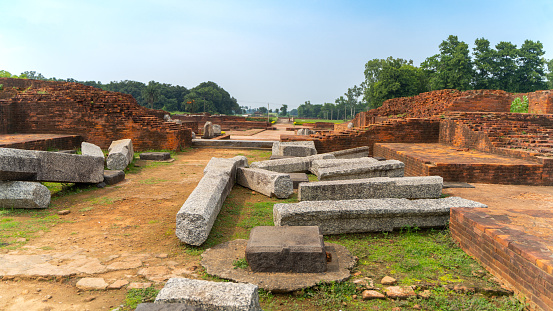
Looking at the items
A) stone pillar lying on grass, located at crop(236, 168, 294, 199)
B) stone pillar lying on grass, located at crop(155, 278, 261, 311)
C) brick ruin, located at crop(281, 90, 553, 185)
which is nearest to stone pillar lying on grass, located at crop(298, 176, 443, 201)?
stone pillar lying on grass, located at crop(236, 168, 294, 199)

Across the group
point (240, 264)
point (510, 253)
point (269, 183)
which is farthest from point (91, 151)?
point (510, 253)

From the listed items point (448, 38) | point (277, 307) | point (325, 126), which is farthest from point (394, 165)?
point (448, 38)

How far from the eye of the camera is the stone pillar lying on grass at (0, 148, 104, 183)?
4.36m

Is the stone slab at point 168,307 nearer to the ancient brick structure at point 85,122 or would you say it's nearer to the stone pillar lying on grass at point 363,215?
the stone pillar lying on grass at point 363,215

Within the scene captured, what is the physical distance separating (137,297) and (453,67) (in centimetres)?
3936

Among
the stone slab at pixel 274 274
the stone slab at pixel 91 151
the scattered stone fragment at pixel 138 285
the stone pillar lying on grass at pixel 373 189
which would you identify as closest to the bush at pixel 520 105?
the stone pillar lying on grass at pixel 373 189

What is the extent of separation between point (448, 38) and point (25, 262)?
42.2 meters

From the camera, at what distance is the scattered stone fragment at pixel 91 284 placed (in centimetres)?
262

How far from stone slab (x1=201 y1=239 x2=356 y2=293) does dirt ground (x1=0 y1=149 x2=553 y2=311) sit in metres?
0.17

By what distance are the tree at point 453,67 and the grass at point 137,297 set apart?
3825 centimetres

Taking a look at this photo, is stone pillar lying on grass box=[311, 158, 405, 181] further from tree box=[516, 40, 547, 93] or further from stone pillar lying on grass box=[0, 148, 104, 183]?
tree box=[516, 40, 547, 93]

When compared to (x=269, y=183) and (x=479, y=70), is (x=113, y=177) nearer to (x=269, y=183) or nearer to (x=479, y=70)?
(x=269, y=183)

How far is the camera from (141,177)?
6.77 metres

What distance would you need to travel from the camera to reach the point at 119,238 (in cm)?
370
